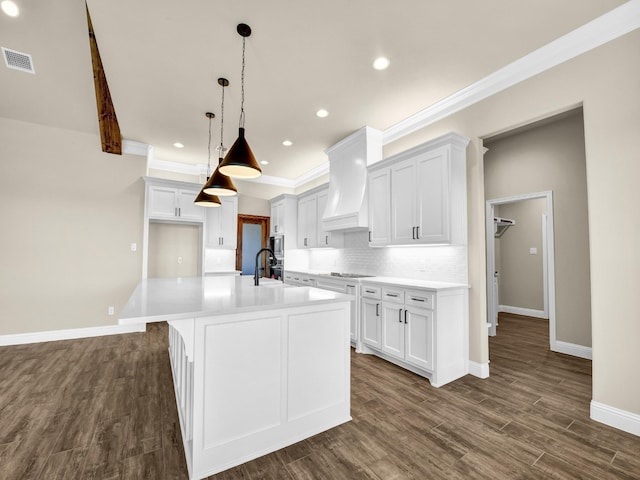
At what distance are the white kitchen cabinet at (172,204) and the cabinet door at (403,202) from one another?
12.3 ft

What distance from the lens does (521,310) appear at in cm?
607

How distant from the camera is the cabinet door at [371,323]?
349cm

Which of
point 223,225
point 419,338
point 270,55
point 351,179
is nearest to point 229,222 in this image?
point 223,225

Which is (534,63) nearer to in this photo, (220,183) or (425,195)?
(425,195)

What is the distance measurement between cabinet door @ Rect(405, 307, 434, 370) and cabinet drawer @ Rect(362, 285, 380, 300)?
0.47 metres

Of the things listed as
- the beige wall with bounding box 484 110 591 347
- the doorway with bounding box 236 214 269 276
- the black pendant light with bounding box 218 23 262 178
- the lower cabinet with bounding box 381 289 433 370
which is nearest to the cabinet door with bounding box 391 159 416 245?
the lower cabinet with bounding box 381 289 433 370

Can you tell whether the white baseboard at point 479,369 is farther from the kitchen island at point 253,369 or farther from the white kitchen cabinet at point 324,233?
the white kitchen cabinet at point 324,233

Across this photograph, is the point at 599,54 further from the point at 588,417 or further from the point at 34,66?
the point at 34,66

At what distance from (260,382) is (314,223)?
392 cm

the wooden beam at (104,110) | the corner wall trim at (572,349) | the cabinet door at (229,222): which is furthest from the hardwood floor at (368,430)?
the wooden beam at (104,110)

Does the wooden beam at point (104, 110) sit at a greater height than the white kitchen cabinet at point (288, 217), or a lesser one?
greater

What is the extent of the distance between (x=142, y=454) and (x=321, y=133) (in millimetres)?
A: 4110

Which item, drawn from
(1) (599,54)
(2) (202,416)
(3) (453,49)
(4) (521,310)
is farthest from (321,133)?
(4) (521,310)

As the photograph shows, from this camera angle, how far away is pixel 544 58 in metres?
2.60
